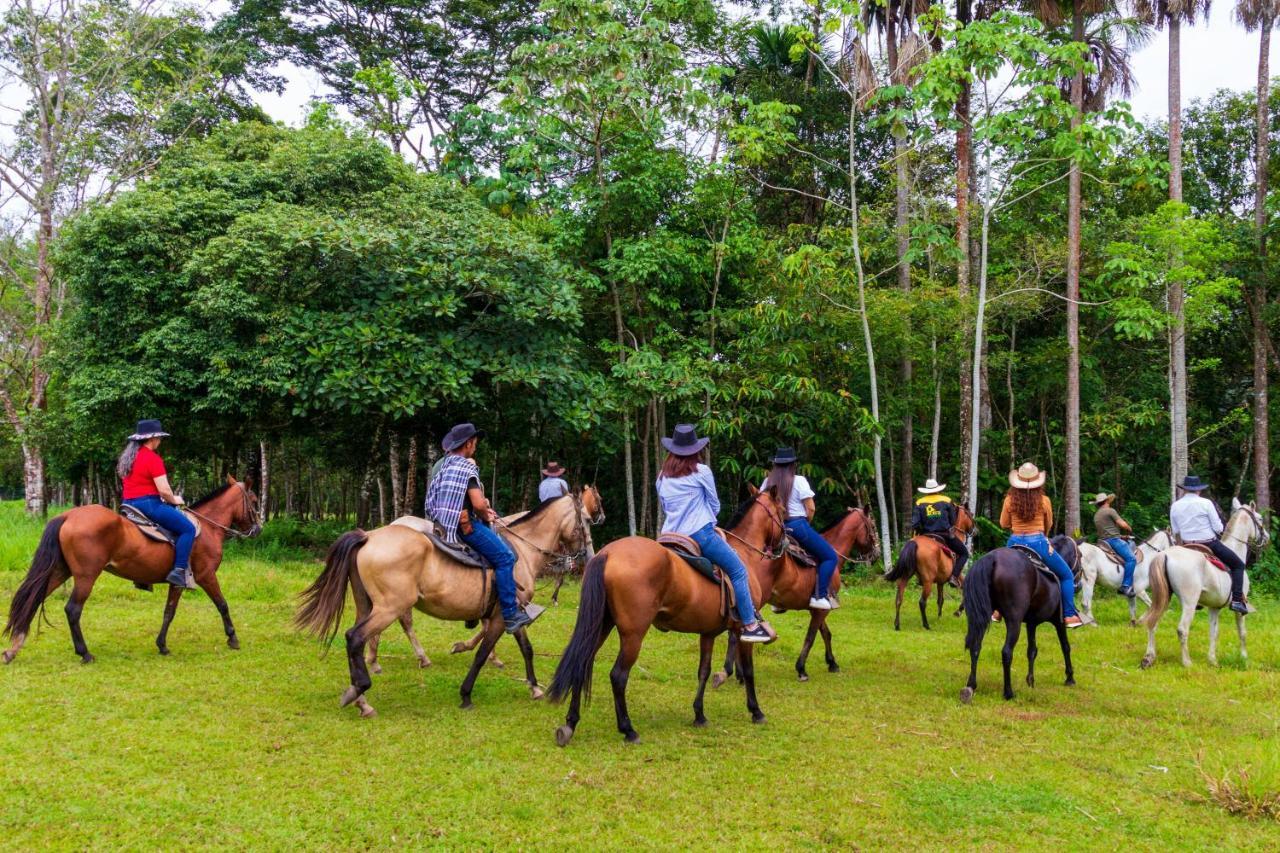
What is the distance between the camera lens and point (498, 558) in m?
6.57

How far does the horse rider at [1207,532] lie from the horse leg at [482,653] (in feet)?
22.9

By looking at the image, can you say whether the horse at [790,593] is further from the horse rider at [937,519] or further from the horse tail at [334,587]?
the horse rider at [937,519]

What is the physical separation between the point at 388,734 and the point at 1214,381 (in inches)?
892

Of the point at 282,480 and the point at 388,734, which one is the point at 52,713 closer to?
the point at 388,734

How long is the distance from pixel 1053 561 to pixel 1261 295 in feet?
50.9

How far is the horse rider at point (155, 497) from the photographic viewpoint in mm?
7562

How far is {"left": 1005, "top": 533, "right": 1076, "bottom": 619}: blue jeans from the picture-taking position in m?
7.43

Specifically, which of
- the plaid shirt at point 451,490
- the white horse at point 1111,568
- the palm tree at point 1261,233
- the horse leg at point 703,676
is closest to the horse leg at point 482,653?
the plaid shirt at point 451,490

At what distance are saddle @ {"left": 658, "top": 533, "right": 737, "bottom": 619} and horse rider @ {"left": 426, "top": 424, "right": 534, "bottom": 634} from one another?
4.33 ft

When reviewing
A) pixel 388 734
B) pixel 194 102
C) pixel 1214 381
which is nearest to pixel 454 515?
pixel 388 734

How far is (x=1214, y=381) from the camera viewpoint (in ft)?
69.5

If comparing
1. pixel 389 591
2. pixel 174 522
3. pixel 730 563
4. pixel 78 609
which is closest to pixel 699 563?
pixel 730 563

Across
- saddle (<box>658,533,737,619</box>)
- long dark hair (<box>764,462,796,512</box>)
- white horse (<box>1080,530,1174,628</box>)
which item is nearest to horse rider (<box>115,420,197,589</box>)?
saddle (<box>658,533,737,619</box>)

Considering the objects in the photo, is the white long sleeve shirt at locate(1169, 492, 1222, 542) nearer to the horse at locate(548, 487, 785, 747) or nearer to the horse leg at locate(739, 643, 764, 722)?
the horse leg at locate(739, 643, 764, 722)
